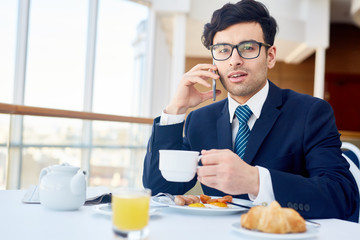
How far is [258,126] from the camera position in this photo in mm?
1234

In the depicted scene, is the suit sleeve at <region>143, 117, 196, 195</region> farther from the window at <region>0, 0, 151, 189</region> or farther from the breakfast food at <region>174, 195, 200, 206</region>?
the window at <region>0, 0, 151, 189</region>

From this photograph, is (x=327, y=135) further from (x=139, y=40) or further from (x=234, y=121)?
(x=139, y=40)

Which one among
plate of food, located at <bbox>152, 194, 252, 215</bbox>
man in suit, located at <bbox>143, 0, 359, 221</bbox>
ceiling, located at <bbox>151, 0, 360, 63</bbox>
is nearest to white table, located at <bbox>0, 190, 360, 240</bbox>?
plate of food, located at <bbox>152, 194, 252, 215</bbox>

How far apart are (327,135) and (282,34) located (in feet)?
19.6

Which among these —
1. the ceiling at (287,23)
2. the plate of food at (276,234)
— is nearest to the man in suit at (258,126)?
the plate of food at (276,234)

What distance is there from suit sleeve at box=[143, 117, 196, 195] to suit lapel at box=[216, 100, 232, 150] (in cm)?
16

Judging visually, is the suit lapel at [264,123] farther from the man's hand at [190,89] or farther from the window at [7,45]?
the window at [7,45]

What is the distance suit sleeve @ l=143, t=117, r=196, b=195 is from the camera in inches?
47.6

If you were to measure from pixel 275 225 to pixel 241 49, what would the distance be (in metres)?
0.81

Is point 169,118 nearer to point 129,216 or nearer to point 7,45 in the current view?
point 129,216

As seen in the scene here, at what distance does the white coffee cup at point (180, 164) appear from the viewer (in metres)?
0.84

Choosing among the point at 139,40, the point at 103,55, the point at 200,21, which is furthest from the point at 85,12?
the point at 200,21

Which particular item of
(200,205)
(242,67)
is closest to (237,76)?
(242,67)

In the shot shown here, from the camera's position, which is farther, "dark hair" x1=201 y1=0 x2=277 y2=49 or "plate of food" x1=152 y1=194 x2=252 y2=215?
"dark hair" x1=201 y1=0 x2=277 y2=49
